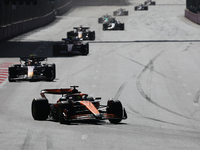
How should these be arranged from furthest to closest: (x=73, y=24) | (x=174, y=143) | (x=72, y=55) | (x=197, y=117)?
(x=73, y=24) → (x=72, y=55) → (x=197, y=117) → (x=174, y=143)

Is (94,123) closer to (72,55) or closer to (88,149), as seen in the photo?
(88,149)

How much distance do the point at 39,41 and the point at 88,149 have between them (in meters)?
35.1

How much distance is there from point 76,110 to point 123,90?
24.1 ft

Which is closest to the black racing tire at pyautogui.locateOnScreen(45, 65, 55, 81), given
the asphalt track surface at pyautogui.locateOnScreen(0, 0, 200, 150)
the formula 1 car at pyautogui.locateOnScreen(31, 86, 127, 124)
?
the asphalt track surface at pyautogui.locateOnScreen(0, 0, 200, 150)

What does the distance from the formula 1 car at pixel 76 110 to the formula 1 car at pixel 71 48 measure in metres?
18.6

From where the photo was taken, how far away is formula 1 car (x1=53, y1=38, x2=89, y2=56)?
34.1 meters

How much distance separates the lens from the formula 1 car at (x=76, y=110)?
45.8 feet

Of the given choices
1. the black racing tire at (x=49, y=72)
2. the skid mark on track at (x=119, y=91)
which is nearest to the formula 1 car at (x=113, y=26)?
the black racing tire at (x=49, y=72)

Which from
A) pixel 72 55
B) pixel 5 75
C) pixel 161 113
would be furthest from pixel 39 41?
pixel 161 113

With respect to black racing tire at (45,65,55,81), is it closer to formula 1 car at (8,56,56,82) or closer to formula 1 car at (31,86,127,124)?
formula 1 car at (8,56,56,82)

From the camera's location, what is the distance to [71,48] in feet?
112

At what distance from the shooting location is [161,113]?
17.3m

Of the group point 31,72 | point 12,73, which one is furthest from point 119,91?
point 12,73

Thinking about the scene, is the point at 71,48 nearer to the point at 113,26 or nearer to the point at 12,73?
the point at 12,73
